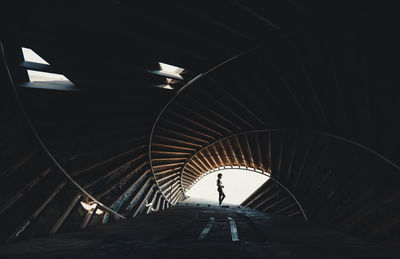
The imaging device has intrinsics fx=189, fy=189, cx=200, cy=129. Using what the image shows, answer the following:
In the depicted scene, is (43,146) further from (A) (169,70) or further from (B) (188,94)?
(B) (188,94)

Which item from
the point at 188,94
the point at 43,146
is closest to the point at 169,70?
the point at 188,94

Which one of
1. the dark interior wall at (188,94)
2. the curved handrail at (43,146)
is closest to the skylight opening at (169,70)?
the dark interior wall at (188,94)

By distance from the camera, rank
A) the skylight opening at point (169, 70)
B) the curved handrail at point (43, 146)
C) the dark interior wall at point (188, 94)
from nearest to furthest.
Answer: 1. the curved handrail at point (43, 146)
2. the dark interior wall at point (188, 94)
3. the skylight opening at point (169, 70)

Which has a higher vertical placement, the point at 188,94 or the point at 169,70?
the point at 188,94

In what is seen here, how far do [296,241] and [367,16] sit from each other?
4.79m

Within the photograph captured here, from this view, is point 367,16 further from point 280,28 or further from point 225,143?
point 225,143

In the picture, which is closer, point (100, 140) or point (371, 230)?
point (100, 140)

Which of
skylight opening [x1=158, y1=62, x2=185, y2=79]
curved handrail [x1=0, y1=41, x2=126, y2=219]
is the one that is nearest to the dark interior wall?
curved handrail [x1=0, y1=41, x2=126, y2=219]

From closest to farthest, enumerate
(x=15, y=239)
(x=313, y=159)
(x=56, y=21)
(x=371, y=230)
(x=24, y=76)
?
(x=56, y=21)
(x=15, y=239)
(x=24, y=76)
(x=371, y=230)
(x=313, y=159)

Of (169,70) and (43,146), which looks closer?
(43,146)

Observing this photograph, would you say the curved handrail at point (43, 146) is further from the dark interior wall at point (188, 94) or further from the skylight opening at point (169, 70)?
the skylight opening at point (169, 70)

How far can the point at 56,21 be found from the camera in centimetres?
335

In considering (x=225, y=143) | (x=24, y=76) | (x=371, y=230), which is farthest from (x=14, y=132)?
(x=371, y=230)

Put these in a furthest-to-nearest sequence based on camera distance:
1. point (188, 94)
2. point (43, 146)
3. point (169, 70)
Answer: point (188, 94) → point (169, 70) → point (43, 146)
